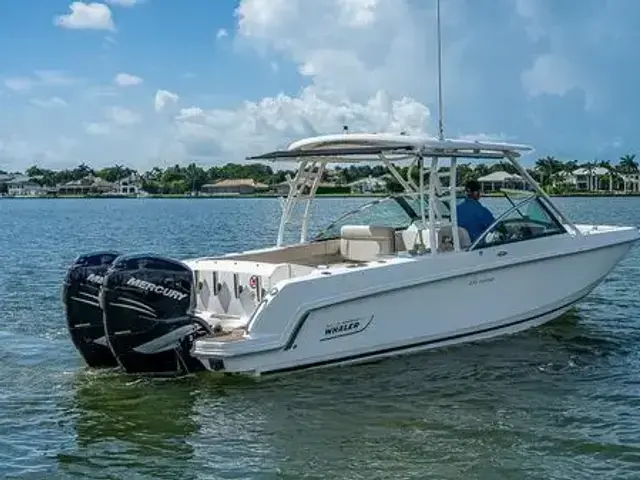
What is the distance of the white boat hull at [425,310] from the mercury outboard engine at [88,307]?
1.17m

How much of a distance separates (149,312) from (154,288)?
249 millimetres

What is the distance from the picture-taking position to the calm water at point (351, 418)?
779 cm

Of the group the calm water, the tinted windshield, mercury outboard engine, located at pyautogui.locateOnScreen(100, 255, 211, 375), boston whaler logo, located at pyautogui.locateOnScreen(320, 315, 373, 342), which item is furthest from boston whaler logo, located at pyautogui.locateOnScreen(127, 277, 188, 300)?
the tinted windshield

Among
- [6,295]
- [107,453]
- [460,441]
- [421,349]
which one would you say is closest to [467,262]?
[421,349]

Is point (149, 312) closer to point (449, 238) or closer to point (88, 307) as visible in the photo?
point (88, 307)

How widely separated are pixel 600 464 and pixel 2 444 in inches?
204

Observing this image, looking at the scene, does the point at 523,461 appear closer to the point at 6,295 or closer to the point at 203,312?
the point at 203,312

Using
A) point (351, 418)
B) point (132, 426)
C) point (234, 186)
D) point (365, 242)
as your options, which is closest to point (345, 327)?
point (351, 418)

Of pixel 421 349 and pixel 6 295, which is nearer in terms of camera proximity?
pixel 421 349

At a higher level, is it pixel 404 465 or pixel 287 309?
pixel 287 309

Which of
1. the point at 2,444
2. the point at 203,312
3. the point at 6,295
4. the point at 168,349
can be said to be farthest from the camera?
the point at 6,295

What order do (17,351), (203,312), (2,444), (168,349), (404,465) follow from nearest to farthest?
1. (404,465)
2. (2,444)
3. (168,349)
4. (203,312)
5. (17,351)

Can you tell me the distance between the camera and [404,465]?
305 inches

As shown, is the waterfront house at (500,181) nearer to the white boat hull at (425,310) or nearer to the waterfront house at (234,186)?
the white boat hull at (425,310)
